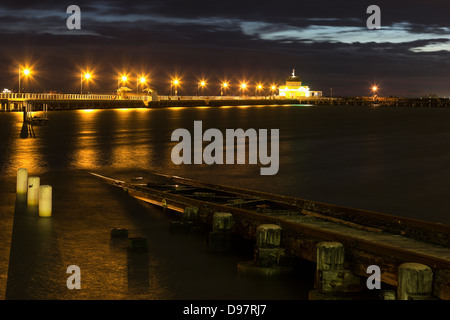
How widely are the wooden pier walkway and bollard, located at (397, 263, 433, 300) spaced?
0.22 meters

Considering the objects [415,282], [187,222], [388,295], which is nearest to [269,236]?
[388,295]

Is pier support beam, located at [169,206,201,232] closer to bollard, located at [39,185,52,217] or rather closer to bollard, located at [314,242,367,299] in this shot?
bollard, located at [39,185,52,217]

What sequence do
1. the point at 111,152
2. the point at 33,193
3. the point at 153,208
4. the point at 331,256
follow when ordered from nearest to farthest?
the point at 331,256, the point at 33,193, the point at 153,208, the point at 111,152

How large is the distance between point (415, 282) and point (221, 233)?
530cm

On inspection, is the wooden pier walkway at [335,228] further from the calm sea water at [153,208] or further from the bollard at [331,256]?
the calm sea water at [153,208]

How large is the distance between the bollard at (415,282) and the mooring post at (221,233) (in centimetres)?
504

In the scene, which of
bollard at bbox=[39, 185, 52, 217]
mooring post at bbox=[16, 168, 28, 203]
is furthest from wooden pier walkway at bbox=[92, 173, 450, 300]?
mooring post at bbox=[16, 168, 28, 203]

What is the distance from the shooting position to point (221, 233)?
43.7 ft

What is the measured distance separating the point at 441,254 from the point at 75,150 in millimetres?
28932

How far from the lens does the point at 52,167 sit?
2781 centimetres

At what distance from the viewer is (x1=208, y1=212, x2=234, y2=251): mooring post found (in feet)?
43.7

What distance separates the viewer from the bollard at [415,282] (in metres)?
8.83

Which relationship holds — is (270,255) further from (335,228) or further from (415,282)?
(415,282)
